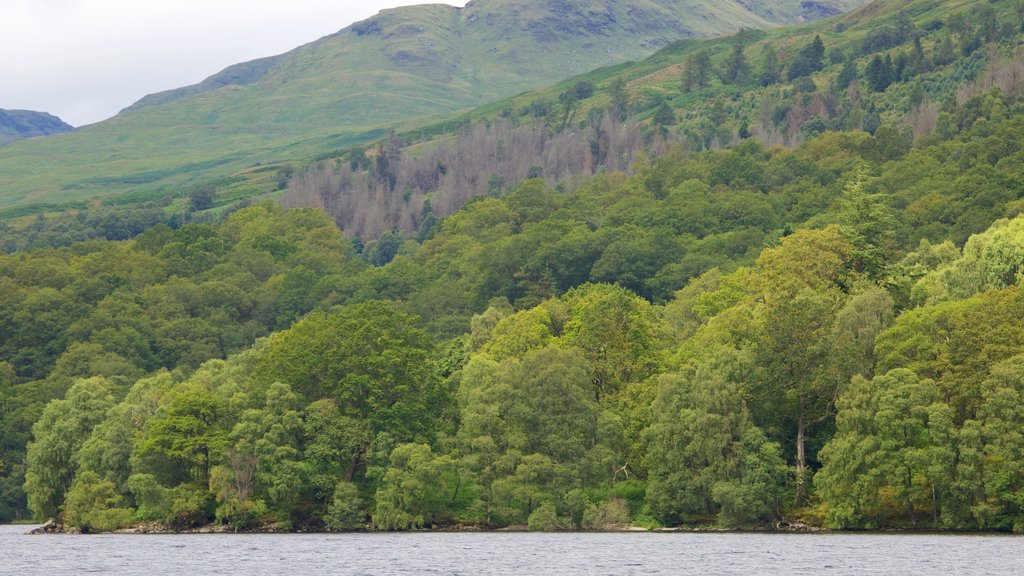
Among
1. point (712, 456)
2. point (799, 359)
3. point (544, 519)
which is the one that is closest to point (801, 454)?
point (799, 359)

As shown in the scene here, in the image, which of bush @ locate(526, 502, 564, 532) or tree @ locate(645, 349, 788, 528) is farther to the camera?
bush @ locate(526, 502, 564, 532)

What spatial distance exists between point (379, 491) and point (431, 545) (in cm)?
1863

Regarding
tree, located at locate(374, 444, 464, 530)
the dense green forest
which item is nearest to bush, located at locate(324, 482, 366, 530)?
the dense green forest

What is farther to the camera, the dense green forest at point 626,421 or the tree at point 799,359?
the tree at point 799,359

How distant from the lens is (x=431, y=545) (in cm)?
10019

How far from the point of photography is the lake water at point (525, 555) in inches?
3118

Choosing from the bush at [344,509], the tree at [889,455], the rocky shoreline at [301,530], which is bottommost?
the rocky shoreline at [301,530]

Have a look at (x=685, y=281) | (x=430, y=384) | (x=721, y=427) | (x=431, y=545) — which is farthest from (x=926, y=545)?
(x=685, y=281)

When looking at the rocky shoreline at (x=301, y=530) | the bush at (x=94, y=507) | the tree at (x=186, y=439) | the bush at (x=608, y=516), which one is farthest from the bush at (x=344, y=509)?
the bush at (x=94, y=507)

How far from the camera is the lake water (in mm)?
79188

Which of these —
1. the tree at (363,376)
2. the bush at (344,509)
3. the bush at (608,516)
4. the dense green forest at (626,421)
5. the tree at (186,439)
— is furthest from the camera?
the tree at (363,376)

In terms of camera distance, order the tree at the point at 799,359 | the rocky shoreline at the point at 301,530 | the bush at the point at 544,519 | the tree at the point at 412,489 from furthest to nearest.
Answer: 1. the tree at the point at 412,489
2. the tree at the point at 799,359
3. the bush at the point at 544,519
4. the rocky shoreline at the point at 301,530

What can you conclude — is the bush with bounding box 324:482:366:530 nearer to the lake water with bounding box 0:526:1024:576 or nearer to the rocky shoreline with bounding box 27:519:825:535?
the rocky shoreline with bounding box 27:519:825:535

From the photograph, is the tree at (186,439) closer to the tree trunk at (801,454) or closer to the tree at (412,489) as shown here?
the tree at (412,489)
